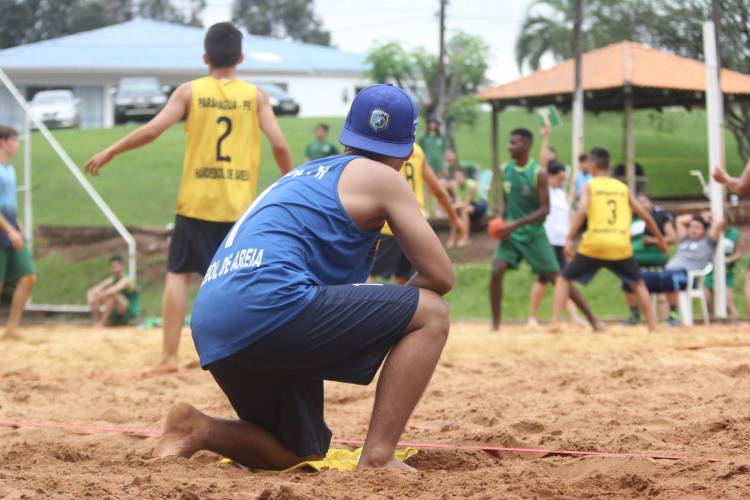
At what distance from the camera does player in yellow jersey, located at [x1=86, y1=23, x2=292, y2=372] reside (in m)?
7.39

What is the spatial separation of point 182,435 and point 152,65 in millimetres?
43459

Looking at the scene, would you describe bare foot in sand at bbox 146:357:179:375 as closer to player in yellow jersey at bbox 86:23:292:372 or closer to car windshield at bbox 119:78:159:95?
player in yellow jersey at bbox 86:23:292:372

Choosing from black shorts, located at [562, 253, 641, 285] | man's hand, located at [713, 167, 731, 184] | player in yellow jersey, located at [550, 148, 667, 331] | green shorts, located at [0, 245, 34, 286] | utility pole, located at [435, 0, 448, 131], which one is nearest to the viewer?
man's hand, located at [713, 167, 731, 184]

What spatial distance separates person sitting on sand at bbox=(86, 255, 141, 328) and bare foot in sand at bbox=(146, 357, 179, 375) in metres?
7.06

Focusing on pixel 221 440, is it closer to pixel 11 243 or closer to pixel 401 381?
pixel 401 381

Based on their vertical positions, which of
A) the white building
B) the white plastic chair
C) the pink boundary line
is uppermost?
the white building

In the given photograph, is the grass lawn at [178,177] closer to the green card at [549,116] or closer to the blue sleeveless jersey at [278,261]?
the green card at [549,116]

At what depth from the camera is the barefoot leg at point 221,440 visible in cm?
432

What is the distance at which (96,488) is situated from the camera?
358 centimetres

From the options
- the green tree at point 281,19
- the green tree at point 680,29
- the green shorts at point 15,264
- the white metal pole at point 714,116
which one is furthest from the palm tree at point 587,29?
the green tree at point 281,19

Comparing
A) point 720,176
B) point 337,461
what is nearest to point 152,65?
point 720,176

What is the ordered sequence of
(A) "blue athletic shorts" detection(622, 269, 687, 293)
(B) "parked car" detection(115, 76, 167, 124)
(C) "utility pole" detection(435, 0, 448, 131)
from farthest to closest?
(B) "parked car" detection(115, 76, 167, 124) → (C) "utility pole" detection(435, 0, 448, 131) → (A) "blue athletic shorts" detection(622, 269, 687, 293)

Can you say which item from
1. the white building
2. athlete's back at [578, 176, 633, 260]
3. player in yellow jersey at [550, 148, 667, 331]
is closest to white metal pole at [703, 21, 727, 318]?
player in yellow jersey at [550, 148, 667, 331]

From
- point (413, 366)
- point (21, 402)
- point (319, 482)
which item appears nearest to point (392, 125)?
point (413, 366)
